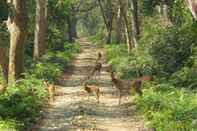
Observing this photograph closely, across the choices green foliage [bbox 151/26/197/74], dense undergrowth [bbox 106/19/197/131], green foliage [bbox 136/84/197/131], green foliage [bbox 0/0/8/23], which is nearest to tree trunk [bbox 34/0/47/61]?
dense undergrowth [bbox 106/19/197/131]

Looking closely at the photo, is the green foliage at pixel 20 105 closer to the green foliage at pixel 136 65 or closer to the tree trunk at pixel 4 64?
the tree trunk at pixel 4 64

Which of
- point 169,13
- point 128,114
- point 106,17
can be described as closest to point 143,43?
point 169,13

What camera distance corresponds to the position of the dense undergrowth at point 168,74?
1305 cm

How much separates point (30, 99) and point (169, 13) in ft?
45.5

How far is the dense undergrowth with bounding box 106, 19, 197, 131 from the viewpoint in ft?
42.8

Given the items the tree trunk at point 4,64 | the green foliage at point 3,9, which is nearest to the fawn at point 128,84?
the tree trunk at point 4,64

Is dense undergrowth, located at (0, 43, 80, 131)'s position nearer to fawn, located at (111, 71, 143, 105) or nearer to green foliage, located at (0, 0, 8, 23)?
fawn, located at (111, 71, 143, 105)

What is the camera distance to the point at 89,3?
64.4 meters

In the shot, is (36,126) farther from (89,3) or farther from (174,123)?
(89,3)

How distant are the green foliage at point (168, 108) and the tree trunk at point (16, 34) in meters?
5.58

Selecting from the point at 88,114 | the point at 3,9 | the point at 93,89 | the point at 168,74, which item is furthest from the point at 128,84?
the point at 3,9

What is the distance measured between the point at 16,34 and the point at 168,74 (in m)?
6.14

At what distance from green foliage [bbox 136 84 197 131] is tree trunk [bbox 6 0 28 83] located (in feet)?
18.3

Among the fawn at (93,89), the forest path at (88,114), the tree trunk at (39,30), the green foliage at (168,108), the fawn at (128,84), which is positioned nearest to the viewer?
the green foliage at (168,108)
